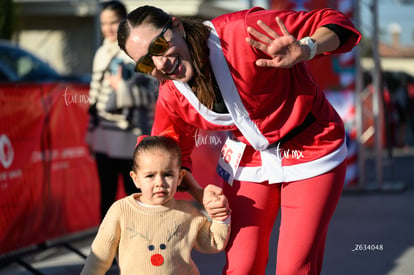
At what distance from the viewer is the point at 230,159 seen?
2857 millimetres

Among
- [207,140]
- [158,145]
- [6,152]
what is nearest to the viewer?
[158,145]

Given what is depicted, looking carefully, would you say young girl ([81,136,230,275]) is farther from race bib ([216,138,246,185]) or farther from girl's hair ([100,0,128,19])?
girl's hair ([100,0,128,19])

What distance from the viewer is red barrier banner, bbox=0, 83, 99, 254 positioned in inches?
215

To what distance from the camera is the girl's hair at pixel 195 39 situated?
2480mm

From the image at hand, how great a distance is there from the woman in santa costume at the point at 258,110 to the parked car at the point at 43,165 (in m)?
2.74

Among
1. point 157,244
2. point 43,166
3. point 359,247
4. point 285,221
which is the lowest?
point 359,247

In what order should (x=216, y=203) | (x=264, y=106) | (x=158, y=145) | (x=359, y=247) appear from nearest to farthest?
(x=264, y=106), (x=216, y=203), (x=158, y=145), (x=359, y=247)

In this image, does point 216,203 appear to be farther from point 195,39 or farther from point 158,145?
point 195,39

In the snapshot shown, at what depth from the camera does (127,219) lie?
286 centimetres

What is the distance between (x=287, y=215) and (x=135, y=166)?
2.20ft

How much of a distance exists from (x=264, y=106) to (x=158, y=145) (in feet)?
1.64

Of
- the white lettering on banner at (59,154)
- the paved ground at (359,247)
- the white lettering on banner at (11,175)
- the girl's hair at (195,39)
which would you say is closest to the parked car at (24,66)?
the white lettering on banner at (59,154)

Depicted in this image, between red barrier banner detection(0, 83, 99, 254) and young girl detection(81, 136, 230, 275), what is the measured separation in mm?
2562

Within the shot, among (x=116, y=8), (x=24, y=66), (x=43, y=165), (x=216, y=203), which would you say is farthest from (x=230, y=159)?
(x=24, y=66)
